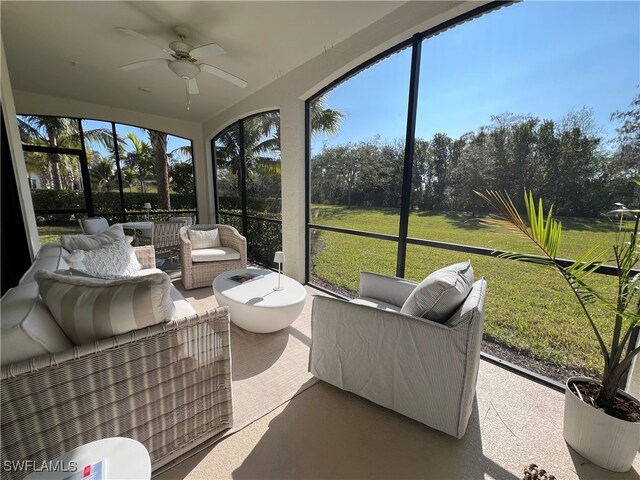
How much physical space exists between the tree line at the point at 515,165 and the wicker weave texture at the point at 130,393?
2347mm

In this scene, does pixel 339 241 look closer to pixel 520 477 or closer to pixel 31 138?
pixel 520 477

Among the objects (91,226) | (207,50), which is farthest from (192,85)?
(91,226)

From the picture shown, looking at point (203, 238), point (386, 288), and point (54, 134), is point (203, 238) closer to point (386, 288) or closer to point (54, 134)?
point (386, 288)

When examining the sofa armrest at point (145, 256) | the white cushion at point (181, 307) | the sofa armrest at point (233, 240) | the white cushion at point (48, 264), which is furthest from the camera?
the sofa armrest at point (233, 240)

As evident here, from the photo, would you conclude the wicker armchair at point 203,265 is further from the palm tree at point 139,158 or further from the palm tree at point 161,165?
the palm tree at point 139,158

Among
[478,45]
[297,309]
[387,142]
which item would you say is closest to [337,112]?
[387,142]

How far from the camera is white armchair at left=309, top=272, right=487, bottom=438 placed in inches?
A: 52.6

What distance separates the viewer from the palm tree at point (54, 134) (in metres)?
4.67

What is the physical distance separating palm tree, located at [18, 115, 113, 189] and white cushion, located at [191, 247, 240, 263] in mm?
3858

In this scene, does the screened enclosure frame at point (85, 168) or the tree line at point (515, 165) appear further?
the screened enclosure frame at point (85, 168)

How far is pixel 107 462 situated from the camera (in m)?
0.78

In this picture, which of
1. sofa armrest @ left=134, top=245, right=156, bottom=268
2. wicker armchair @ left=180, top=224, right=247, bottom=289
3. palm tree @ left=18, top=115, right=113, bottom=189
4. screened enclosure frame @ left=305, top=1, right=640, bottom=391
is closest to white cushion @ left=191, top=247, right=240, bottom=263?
wicker armchair @ left=180, top=224, right=247, bottom=289

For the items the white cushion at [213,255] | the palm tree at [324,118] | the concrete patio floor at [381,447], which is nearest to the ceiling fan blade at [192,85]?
the palm tree at [324,118]

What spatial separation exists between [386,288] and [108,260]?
245 cm
